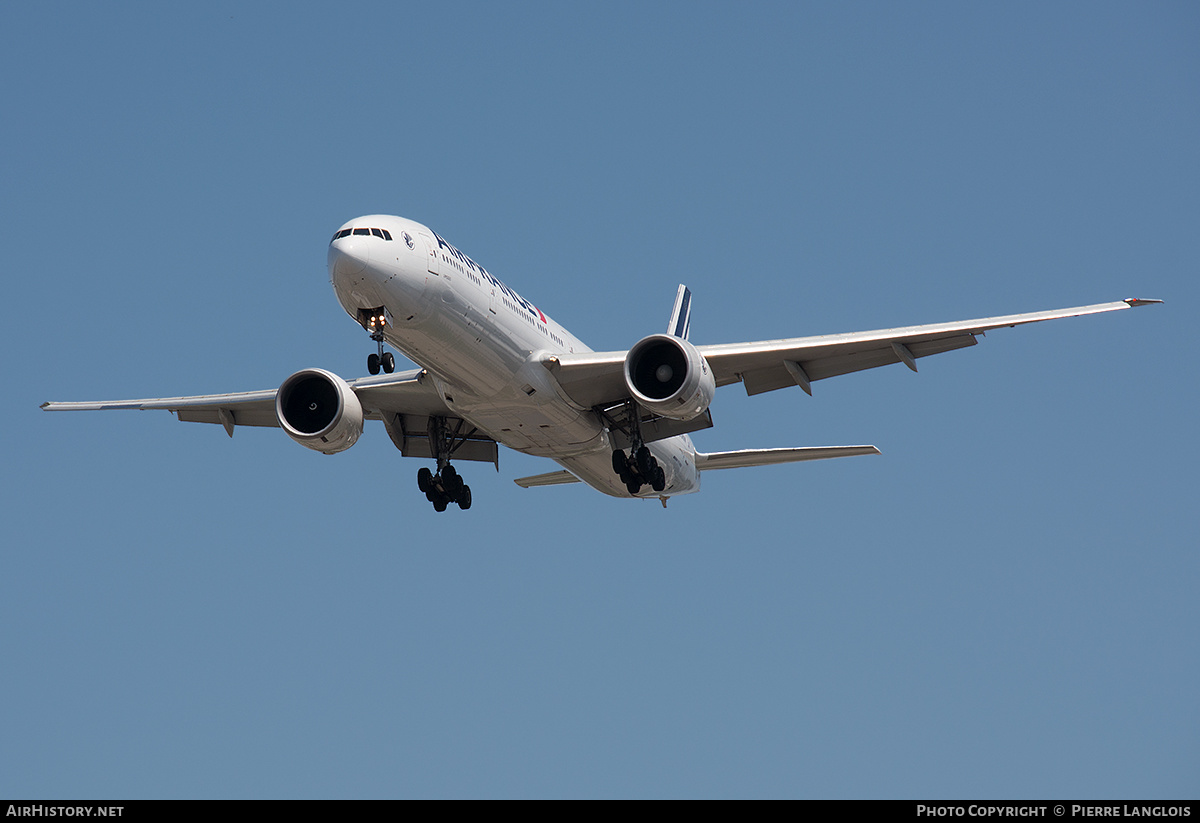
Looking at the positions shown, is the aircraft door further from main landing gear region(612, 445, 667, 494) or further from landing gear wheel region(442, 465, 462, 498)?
landing gear wheel region(442, 465, 462, 498)

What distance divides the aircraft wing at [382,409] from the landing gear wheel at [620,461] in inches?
152

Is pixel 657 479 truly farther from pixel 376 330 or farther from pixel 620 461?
pixel 376 330

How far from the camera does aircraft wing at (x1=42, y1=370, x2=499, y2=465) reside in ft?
94.5

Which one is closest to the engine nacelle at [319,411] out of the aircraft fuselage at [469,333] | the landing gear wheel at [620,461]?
the aircraft fuselage at [469,333]

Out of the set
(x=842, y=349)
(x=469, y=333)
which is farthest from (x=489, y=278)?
(x=842, y=349)

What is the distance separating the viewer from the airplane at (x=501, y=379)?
23594 mm

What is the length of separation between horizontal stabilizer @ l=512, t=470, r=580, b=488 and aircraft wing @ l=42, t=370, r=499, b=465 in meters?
2.13

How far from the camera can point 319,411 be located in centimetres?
2758

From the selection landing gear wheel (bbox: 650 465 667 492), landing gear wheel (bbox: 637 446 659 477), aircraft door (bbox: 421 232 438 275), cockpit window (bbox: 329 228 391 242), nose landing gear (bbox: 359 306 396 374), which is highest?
cockpit window (bbox: 329 228 391 242)

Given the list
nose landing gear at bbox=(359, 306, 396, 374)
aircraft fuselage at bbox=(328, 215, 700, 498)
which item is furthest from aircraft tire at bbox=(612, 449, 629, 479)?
nose landing gear at bbox=(359, 306, 396, 374)

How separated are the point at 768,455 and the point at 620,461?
14.4 ft

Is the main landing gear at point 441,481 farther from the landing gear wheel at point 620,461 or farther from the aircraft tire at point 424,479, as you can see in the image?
the landing gear wheel at point 620,461
